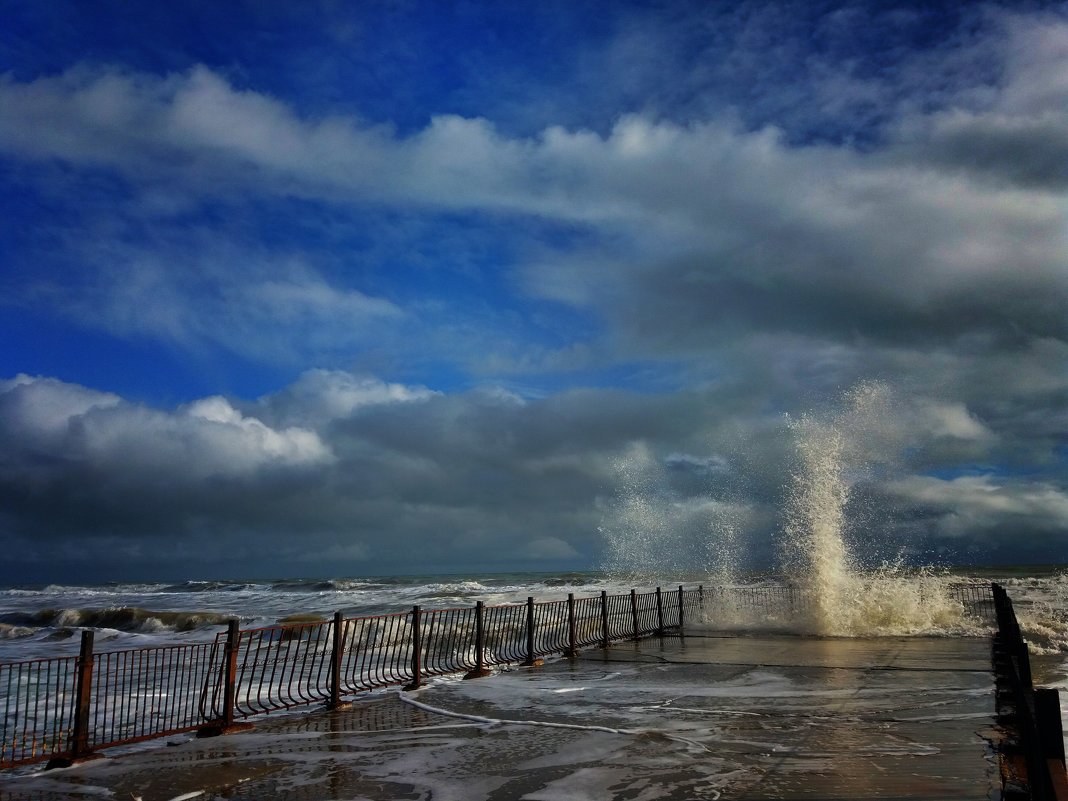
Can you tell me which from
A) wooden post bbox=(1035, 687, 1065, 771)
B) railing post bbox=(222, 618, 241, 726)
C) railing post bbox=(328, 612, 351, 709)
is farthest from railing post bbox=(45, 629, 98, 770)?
wooden post bbox=(1035, 687, 1065, 771)

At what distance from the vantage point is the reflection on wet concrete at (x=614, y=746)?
266 inches

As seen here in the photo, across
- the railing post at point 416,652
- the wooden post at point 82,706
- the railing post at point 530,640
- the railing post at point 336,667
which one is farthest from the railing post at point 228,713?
the railing post at point 530,640

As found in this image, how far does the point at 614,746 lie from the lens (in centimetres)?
828

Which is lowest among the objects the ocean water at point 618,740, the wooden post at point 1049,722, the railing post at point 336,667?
the ocean water at point 618,740

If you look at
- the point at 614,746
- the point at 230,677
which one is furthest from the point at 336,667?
the point at 614,746

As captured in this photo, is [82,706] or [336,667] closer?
[82,706]

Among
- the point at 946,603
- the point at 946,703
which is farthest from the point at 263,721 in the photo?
the point at 946,603

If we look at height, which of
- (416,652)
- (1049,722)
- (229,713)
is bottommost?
(229,713)

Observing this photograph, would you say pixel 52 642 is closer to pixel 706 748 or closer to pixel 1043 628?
pixel 706 748

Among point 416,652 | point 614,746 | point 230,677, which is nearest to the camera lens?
point 614,746

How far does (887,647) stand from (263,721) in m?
13.8

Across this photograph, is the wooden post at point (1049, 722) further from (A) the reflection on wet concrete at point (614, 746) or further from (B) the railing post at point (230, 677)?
(B) the railing post at point (230, 677)

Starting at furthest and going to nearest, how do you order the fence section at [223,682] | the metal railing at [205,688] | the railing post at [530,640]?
1. the railing post at [530,640]
2. the fence section at [223,682]
3. the metal railing at [205,688]

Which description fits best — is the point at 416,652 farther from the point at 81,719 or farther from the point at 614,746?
the point at 614,746
